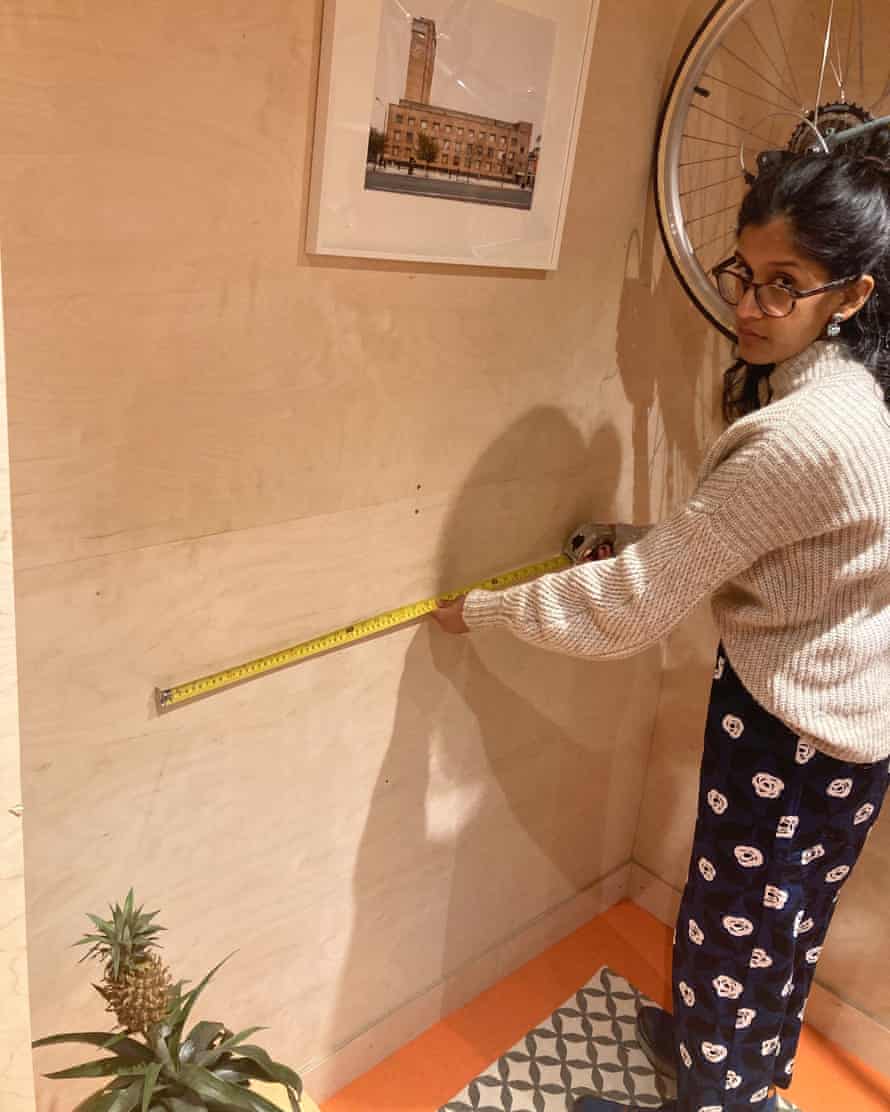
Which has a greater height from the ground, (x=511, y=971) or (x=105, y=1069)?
(x=105, y=1069)

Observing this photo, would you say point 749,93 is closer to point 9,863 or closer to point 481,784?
point 481,784

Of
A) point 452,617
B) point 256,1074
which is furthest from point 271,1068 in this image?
point 452,617

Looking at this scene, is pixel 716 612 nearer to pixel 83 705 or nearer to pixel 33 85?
pixel 83 705

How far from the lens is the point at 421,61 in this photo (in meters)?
1.27

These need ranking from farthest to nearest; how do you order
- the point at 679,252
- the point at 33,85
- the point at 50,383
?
the point at 679,252 → the point at 50,383 → the point at 33,85

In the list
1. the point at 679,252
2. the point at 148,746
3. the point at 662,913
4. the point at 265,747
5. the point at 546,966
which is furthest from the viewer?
the point at 662,913

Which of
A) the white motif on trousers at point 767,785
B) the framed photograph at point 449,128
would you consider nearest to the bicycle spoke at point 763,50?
the framed photograph at point 449,128

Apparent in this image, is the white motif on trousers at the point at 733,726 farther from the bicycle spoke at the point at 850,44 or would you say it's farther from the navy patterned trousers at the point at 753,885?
the bicycle spoke at the point at 850,44

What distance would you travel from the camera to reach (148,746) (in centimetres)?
134

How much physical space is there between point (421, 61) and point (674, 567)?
75 cm

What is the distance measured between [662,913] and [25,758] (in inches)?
66.5

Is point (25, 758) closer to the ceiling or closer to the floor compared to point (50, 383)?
closer to the floor

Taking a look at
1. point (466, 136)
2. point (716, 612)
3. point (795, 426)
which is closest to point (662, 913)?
point (716, 612)

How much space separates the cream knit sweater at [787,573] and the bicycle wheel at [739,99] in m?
0.45
